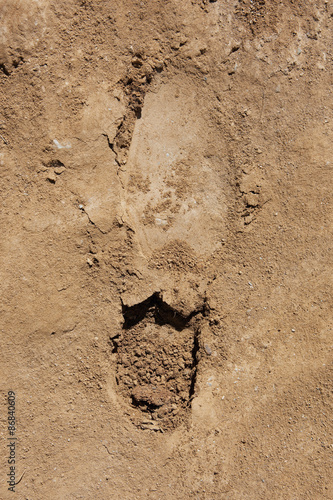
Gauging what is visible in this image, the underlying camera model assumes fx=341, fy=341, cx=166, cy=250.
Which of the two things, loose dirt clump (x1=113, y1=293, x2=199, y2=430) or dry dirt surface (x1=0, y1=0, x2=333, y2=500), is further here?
loose dirt clump (x1=113, y1=293, x2=199, y2=430)

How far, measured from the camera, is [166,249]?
366 centimetres

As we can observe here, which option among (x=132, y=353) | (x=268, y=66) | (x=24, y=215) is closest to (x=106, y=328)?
(x=132, y=353)

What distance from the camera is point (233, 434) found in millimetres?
3566

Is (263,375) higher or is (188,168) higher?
(188,168)

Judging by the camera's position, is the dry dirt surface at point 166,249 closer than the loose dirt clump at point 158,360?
Yes

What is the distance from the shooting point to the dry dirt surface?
3.49 metres

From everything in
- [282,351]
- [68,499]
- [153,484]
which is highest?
[282,351]

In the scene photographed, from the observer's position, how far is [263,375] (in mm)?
3613

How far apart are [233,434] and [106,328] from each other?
173 cm

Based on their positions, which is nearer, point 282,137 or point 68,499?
point 68,499

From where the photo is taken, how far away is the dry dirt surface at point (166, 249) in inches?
137

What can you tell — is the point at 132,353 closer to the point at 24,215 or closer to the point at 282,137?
the point at 24,215

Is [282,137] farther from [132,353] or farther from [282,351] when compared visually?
[132,353]

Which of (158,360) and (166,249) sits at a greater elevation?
(166,249)
